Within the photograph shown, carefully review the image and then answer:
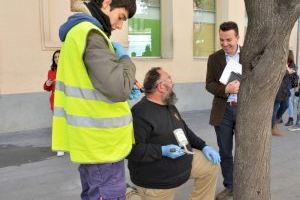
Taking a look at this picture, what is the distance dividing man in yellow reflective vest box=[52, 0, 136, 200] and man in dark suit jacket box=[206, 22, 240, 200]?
1.83 m

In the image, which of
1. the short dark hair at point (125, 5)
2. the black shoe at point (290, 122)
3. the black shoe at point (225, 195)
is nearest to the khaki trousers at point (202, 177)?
the black shoe at point (225, 195)

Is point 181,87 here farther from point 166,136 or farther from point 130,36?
point 166,136

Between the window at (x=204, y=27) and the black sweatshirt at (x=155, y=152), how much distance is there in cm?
792

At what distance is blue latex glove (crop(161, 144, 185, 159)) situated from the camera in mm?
3053

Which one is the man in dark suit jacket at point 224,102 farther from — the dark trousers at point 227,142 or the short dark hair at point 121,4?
the short dark hair at point 121,4

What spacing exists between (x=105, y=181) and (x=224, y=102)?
6.81 ft

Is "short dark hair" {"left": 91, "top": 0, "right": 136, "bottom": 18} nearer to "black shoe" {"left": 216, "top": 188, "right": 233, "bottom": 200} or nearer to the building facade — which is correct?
"black shoe" {"left": 216, "top": 188, "right": 233, "bottom": 200}

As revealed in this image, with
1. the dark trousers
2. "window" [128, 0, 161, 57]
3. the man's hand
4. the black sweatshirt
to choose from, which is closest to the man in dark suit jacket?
the dark trousers

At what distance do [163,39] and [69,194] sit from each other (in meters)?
6.50

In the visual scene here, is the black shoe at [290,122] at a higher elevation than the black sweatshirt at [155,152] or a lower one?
lower

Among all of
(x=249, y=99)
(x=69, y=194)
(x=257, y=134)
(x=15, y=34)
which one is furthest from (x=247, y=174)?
(x=15, y=34)

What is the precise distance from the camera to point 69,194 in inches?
174

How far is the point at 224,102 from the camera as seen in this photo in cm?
409

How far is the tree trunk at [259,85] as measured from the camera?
8.25 ft
